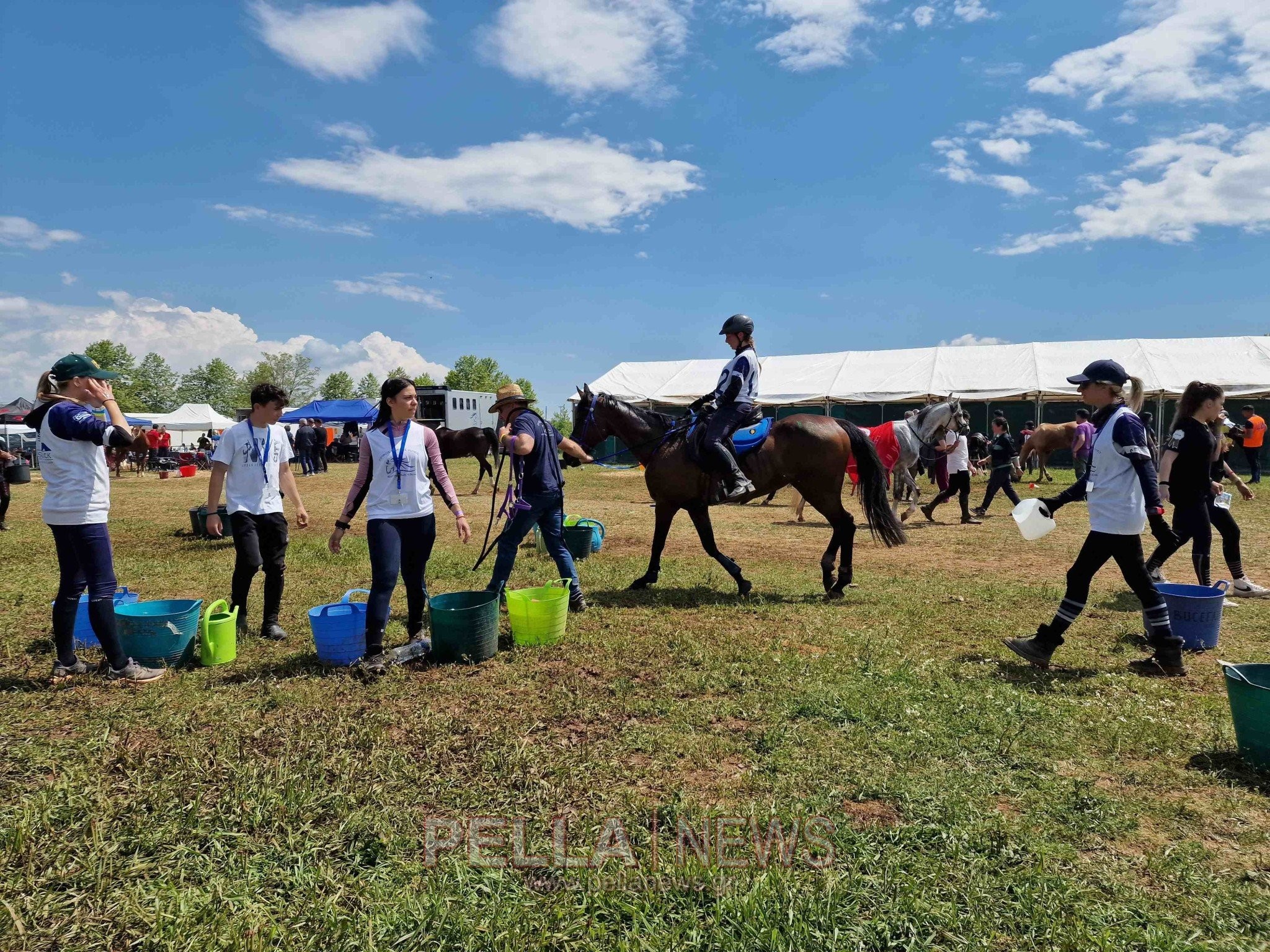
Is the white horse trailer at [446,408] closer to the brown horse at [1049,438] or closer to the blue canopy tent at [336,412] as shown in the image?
the blue canopy tent at [336,412]

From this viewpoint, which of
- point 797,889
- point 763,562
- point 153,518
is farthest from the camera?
point 153,518

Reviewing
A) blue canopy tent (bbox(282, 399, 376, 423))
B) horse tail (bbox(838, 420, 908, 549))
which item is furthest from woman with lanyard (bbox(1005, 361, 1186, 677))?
blue canopy tent (bbox(282, 399, 376, 423))

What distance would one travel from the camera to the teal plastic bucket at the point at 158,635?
5.03 m

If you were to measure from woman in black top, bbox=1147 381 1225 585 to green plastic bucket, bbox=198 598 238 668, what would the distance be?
25.0ft

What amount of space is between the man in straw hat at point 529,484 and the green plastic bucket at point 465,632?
69 centimetres

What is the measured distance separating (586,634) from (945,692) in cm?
286

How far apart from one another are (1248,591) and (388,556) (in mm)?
8686

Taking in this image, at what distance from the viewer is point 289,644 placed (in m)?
5.77

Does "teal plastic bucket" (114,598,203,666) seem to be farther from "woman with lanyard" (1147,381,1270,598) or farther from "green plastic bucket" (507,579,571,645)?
"woman with lanyard" (1147,381,1270,598)

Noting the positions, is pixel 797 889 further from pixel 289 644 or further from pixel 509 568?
pixel 289 644

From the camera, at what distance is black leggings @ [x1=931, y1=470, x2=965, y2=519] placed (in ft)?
43.9

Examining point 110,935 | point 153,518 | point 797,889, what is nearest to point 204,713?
point 110,935

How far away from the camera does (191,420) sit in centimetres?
4356

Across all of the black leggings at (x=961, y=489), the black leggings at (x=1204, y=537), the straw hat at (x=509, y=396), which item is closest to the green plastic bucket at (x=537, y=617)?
the straw hat at (x=509, y=396)
